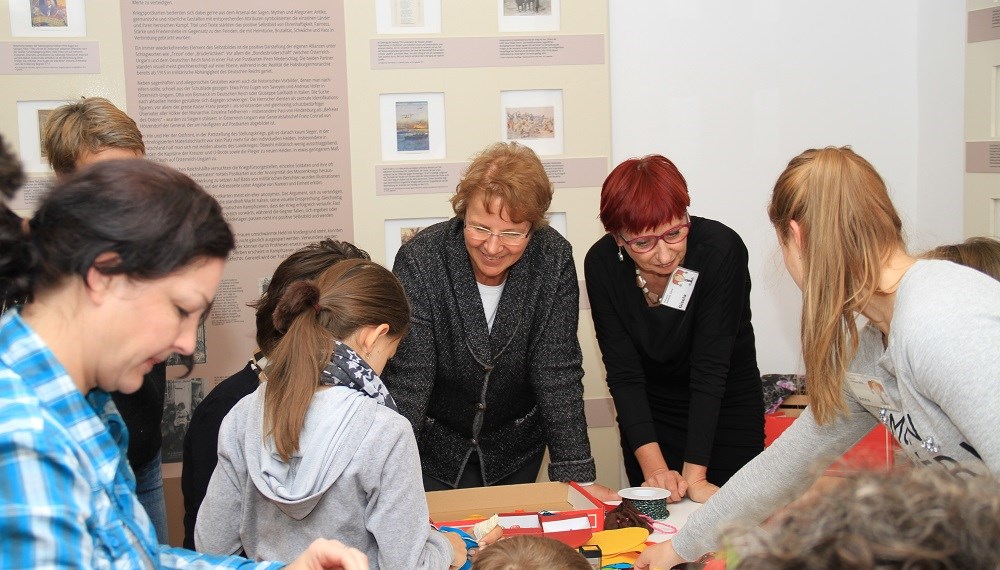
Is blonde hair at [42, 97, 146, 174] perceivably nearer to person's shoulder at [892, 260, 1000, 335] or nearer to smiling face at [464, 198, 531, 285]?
smiling face at [464, 198, 531, 285]

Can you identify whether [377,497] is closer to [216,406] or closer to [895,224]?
[216,406]

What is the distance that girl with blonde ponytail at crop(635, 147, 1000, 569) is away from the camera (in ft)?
4.78

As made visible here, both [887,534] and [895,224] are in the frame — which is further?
[895,224]

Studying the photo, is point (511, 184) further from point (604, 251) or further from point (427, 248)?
point (604, 251)

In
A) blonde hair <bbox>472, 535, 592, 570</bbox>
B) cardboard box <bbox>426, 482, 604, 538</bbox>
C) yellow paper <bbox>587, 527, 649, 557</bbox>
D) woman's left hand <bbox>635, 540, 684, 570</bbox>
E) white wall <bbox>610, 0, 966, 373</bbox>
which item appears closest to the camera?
blonde hair <bbox>472, 535, 592, 570</bbox>

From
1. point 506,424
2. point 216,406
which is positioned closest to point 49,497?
point 216,406

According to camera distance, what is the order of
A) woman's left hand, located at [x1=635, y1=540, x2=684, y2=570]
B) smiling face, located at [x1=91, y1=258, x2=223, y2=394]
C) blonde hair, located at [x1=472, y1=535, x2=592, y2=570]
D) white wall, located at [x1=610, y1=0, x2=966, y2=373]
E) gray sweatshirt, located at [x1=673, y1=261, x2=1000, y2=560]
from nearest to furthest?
smiling face, located at [x1=91, y1=258, x2=223, y2=394] → gray sweatshirt, located at [x1=673, y1=261, x2=1000, y2=560] → blonde hair, located at [x1=472, y1=535, x2=592, y2=570] → woman's left hand, located at [x1=635, y1=540, x2=684, y2=570] → white wall, located at [x1=610, y1=0, x2=966, y2=373]

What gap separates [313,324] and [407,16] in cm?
212

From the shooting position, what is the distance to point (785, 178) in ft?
6.06

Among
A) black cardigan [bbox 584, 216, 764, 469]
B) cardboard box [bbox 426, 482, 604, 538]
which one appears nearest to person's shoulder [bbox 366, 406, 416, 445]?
cardboard box [bbox 426, 482, 604, 538]

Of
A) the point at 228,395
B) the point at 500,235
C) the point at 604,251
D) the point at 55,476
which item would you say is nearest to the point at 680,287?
the point at 604,251

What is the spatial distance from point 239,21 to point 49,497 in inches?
116

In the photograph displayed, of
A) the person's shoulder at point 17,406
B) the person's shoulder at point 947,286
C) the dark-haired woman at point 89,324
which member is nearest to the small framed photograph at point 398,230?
the person's shoulder at point 947,286

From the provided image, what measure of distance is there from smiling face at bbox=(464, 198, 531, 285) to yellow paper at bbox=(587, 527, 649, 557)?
84 centimetres
